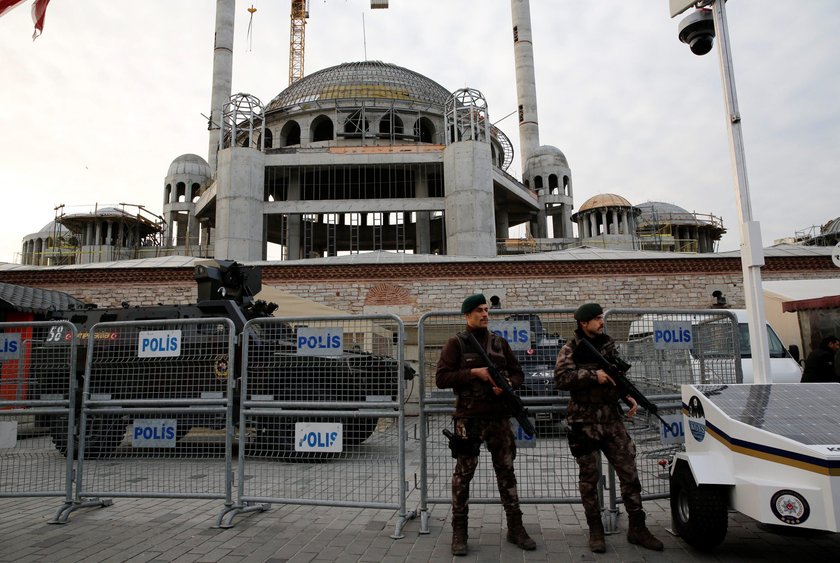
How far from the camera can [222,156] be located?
31.0 meters

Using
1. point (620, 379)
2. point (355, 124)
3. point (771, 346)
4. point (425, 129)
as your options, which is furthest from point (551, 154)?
point (620, 379)

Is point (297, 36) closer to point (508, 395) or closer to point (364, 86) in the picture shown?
point (364, 86)

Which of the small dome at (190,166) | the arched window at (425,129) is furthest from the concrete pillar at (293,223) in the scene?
the small dome at (190,166)

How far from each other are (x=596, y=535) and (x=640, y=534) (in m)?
0.35

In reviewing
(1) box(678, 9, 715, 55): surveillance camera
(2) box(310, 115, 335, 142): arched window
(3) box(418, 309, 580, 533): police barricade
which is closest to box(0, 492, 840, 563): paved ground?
(3) box(418, 309, 580, 533): police barricade

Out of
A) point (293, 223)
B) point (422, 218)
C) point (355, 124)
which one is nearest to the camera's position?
point (293, 223)

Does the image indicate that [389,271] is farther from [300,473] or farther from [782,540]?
[782,540]

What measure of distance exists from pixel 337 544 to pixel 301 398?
148 centimetres

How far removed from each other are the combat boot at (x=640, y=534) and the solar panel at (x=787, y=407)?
1.07 m

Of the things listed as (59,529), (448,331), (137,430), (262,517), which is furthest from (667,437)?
(59,529)

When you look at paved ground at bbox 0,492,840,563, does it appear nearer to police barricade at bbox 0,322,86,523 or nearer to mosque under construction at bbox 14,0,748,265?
police barricade at bbox 0,322,86,523

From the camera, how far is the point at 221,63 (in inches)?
1699

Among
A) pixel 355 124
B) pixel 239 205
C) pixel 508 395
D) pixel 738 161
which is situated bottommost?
pixel 508 395

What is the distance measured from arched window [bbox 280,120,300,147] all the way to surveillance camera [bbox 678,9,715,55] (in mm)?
36014
